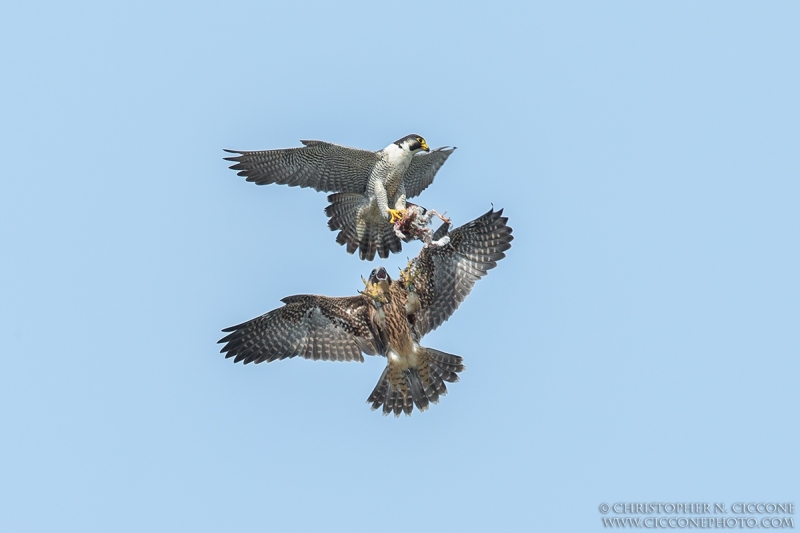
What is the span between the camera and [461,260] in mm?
11469

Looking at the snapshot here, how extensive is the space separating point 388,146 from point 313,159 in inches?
38.9

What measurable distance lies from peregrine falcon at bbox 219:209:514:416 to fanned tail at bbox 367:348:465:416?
12 millimetres

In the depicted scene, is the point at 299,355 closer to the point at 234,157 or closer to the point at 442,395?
the point at 442,395

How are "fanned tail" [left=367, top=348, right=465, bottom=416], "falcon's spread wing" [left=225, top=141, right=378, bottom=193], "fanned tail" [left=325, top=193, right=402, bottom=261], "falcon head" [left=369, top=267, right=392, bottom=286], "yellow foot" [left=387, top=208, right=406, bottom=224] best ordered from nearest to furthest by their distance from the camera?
"falcon head" [left=369, top=267, right=392, bottom=286]
"fanned tail" [left=367, top=348, right=465, bottom=416]
"yellow foot" [left=387, top=208, right=406, bottom=224]
"falcon's spread wing" [left=225, top=141, right=378, bottom=193]
"fanned tail" [left=325, top=193, right=402, bottom=261]

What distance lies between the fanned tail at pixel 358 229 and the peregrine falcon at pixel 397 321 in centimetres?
149

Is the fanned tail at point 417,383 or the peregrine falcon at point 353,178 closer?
the fanned tail at point 417,383

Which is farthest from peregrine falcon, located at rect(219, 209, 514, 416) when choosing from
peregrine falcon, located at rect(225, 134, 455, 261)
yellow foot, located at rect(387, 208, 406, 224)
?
peregrine falcon, located at rect(225, 134, 455, 261)

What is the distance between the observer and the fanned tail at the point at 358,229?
519 inches

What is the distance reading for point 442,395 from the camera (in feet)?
39.3

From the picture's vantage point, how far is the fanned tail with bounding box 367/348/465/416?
1189cm

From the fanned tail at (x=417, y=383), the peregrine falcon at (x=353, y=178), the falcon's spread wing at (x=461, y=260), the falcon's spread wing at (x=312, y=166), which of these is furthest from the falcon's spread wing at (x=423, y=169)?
the fanned tail at (x=417, y=383)

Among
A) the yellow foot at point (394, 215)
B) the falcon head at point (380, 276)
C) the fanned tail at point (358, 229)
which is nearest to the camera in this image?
the falcon head at point (380, 276)

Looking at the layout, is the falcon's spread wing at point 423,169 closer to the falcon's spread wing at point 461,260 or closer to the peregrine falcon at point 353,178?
the peregrine falcon at point 353,178

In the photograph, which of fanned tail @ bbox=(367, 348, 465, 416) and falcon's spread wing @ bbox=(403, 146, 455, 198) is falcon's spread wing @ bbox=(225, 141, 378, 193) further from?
fanned tail @ bbox=(367, 348, 465, 416)
